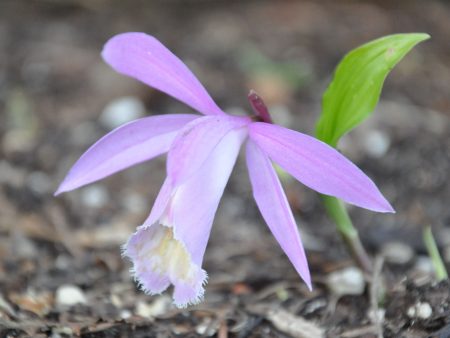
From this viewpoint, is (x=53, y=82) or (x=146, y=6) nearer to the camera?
(x=53, y=82)

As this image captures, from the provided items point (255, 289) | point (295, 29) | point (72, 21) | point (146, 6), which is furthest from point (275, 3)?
point (255, 289)

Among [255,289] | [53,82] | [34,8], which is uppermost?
[34,8]

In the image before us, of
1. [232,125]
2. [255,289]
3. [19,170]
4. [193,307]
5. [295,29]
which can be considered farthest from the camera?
[295,29]

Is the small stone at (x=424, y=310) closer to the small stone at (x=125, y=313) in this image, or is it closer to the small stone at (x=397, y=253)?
the small stone at (x=397, y=253)

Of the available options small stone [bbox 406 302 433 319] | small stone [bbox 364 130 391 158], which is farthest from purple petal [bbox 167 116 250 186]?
small stone [bbox 364 130 391 158]

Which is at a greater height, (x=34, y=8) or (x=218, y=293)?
(x=34, y=8)

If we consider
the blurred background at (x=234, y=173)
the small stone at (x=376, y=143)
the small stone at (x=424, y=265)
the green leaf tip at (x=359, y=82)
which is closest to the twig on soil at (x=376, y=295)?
the blurred background at (x=234, y=173)

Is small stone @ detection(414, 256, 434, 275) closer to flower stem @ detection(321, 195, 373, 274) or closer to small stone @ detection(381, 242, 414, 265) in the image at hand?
small stone @ detection(381, 242, 414, 265)

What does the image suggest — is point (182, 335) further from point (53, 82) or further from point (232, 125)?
point (53, 82)
